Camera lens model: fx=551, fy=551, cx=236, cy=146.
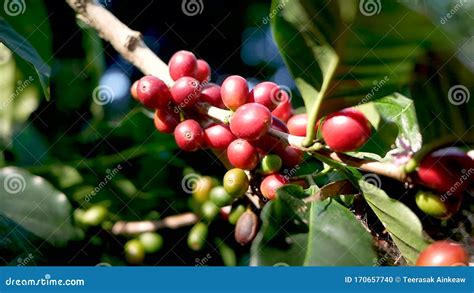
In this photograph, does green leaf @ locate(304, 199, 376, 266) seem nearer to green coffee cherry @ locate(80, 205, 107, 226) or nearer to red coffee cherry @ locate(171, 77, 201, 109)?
red coffee cherry @ locate(171, 77, 201, 109)

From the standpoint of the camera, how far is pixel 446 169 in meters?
0.84

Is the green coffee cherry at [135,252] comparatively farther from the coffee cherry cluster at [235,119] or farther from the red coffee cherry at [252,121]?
the red coffee cherry at [252,121]

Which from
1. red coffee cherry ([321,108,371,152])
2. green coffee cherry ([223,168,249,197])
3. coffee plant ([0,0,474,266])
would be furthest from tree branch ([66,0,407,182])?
red coffee cherry ([321,108,371,152])

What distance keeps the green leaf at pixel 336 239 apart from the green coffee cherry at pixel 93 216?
2.66ft

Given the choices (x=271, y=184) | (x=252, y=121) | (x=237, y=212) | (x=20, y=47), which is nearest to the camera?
(x=252, y=121)

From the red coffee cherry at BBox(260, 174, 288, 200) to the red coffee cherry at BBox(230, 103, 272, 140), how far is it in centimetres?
13

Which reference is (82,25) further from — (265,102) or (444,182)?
(444,182)
